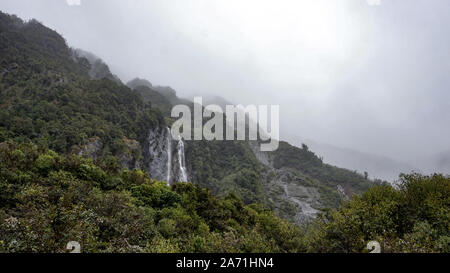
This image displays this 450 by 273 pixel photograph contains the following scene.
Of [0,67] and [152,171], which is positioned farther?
[152,171]

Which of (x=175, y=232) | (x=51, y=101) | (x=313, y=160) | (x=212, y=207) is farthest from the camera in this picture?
(x=313, y=160)

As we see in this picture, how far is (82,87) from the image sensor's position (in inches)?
3093

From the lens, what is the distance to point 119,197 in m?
20.4

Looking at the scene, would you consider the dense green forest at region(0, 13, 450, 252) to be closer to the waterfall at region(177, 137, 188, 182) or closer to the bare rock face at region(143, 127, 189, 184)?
the bare rock face at region(143, 127, 189, 184)

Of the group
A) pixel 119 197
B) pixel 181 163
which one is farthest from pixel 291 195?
pixel 119 197

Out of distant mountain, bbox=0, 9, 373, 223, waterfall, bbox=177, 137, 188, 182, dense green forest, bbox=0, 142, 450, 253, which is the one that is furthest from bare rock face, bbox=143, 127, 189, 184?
dense green forest, bbox=0, 142, 450, 253

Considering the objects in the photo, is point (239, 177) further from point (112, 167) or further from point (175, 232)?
point (175, 232)

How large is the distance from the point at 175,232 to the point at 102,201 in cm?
659

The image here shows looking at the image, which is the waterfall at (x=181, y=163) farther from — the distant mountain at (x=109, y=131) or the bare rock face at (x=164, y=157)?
the distant mountain at (x=109, y=131)

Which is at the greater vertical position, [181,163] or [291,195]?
[181,163]

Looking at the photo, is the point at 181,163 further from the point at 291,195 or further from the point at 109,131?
the point at 291,195

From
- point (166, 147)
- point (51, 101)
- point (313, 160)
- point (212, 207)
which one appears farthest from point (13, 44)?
point (313, 160)

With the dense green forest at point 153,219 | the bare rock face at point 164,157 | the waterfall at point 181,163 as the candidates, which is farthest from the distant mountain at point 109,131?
the dense green forest at point 153,219

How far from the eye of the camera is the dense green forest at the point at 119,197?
12.9m
